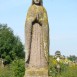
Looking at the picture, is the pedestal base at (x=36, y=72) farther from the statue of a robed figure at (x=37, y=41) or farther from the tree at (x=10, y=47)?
the tree at (x=10, y=47)

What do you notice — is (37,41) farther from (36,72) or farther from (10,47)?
(10,47)

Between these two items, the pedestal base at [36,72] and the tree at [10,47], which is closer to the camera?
the pedestal base at [36,72]

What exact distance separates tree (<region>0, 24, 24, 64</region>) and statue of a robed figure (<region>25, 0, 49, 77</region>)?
6321 centimetres

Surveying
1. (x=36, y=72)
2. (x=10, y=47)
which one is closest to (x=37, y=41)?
(x=36, y=72)

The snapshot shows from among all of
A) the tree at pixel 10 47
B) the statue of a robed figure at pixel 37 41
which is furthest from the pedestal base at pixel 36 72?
the tree at pixel 10 47

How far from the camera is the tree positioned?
7775 cm

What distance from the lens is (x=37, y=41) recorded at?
552 inches

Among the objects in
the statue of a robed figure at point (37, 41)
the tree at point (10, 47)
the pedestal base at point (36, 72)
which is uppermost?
the tree at point (10, 47)

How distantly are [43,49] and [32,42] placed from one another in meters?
0.48

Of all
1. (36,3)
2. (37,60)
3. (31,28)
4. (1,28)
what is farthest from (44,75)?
(1,28)

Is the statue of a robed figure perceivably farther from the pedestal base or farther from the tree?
the tree

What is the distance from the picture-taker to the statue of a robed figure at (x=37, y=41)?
13867mm

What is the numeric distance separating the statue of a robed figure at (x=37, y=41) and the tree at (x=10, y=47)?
63.2 meters

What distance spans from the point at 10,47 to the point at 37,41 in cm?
6507
